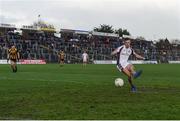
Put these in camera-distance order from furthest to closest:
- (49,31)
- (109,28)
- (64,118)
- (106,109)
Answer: (109,28)
(49,31)
(106,109)
(64,118)

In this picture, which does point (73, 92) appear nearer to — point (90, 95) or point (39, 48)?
point (90, 95)

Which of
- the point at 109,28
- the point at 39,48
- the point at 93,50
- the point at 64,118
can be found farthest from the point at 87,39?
the point at 64,118

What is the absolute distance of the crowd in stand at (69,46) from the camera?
69938 millimetres

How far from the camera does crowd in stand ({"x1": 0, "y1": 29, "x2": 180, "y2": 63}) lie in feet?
229

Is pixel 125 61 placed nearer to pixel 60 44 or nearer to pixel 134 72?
pixel 134 72

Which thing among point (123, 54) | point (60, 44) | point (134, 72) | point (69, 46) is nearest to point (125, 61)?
point (123, 54)

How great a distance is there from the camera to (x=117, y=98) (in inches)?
536

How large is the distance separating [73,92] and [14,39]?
58036 millimetres

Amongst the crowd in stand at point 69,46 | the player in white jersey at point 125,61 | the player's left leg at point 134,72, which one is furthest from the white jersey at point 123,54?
the crowd in stand at point 69,46

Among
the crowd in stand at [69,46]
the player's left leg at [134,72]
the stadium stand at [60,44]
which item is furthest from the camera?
the stadium stand at [60,44]

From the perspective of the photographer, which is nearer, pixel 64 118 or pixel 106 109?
pixel 64 118

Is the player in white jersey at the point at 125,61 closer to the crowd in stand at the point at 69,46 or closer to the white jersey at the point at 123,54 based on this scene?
the white jersey at the point at 123,54

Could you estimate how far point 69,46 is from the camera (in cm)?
7944

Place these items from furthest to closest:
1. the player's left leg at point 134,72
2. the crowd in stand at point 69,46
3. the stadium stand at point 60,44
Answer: the stadium stand at point 60,44
the crowd in stand at point 69,46
the player's left leg at point 134,72
